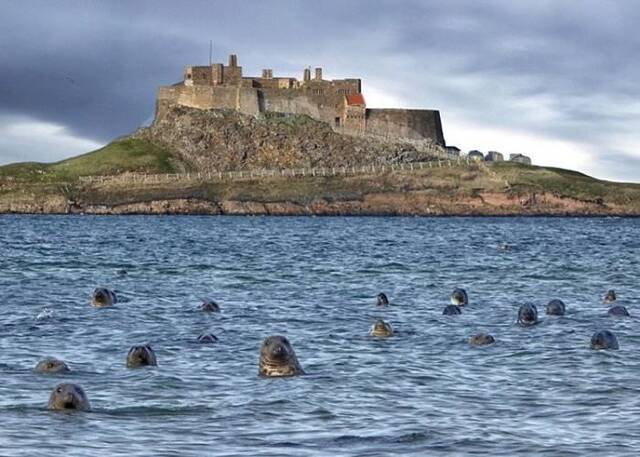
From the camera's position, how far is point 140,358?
27266 mm

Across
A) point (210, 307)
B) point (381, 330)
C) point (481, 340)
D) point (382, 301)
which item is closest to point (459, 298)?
point (382, 301)

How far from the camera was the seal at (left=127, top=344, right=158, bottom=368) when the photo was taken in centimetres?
2723

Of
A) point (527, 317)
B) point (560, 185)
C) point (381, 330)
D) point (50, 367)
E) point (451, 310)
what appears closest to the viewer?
point (50, 367)

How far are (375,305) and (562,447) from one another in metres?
24.4

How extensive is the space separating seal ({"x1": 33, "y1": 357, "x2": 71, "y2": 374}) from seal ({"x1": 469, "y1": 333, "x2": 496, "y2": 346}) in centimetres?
1038

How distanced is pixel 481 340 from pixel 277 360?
7520 millimetres

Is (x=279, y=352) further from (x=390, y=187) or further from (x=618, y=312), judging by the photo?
(x=390, y=187)

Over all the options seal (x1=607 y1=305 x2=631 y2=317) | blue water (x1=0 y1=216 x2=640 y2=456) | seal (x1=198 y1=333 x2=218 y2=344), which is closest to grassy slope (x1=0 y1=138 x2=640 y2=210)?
blue water (x1=0 y1=216 x2=640 y2=456)

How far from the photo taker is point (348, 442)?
19500 mm

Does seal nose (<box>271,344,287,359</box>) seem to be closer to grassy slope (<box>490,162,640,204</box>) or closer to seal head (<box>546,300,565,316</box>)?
seal head (<box>546,300,565,316</box>)

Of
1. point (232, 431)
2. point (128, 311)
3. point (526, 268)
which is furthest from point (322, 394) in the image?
point (526, 268)

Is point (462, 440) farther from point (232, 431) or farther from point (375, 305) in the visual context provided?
point (375, 305)

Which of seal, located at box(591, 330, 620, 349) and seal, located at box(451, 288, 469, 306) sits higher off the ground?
seal, located at box(451, 288, 469, 306)

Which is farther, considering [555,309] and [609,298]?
[609,298]
